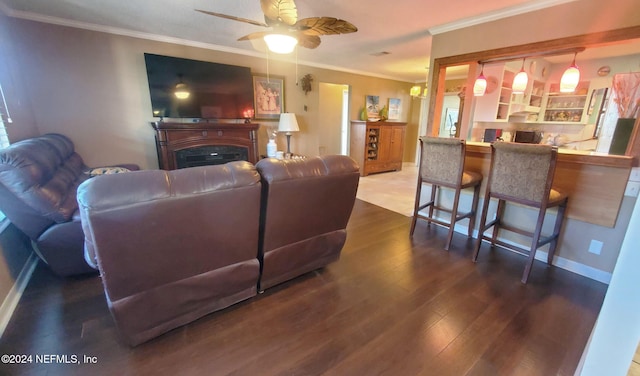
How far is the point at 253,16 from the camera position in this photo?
2834mm

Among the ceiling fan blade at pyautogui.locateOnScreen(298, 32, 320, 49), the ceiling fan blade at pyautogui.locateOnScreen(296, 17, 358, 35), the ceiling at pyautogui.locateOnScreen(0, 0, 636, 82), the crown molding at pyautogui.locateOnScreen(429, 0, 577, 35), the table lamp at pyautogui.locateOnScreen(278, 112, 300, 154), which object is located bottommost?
the table lamp at pyautogui.locateOnScreen(278, 112, 300, 154)

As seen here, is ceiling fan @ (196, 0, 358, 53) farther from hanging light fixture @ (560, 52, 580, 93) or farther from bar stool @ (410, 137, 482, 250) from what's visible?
hanging light fixture @ (560, 52, 580, 93)

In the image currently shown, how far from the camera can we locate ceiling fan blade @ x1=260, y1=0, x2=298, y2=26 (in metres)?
1.94

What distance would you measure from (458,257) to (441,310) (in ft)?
2.88

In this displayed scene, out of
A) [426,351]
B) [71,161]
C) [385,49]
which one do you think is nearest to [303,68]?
[385,49]

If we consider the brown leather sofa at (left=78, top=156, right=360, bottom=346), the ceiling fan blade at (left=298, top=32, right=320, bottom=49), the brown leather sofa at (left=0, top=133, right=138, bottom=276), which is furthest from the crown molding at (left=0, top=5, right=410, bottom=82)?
the brown leather sofa at (left=78, top=156, right=360, bottom=346)

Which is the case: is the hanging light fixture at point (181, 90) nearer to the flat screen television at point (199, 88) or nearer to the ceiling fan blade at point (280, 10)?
the flat screen television at point (199, 88)

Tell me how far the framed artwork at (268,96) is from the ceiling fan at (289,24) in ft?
7.37

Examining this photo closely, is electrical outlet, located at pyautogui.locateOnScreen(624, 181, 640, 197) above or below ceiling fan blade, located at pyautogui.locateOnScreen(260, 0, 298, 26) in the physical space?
below

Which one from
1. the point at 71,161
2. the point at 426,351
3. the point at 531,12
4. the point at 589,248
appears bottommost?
the point at 426,351

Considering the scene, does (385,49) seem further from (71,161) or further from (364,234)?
(71,161)

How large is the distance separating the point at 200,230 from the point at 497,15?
3311 millimetres

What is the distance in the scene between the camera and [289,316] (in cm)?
167

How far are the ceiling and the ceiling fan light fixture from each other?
0.50 metres
